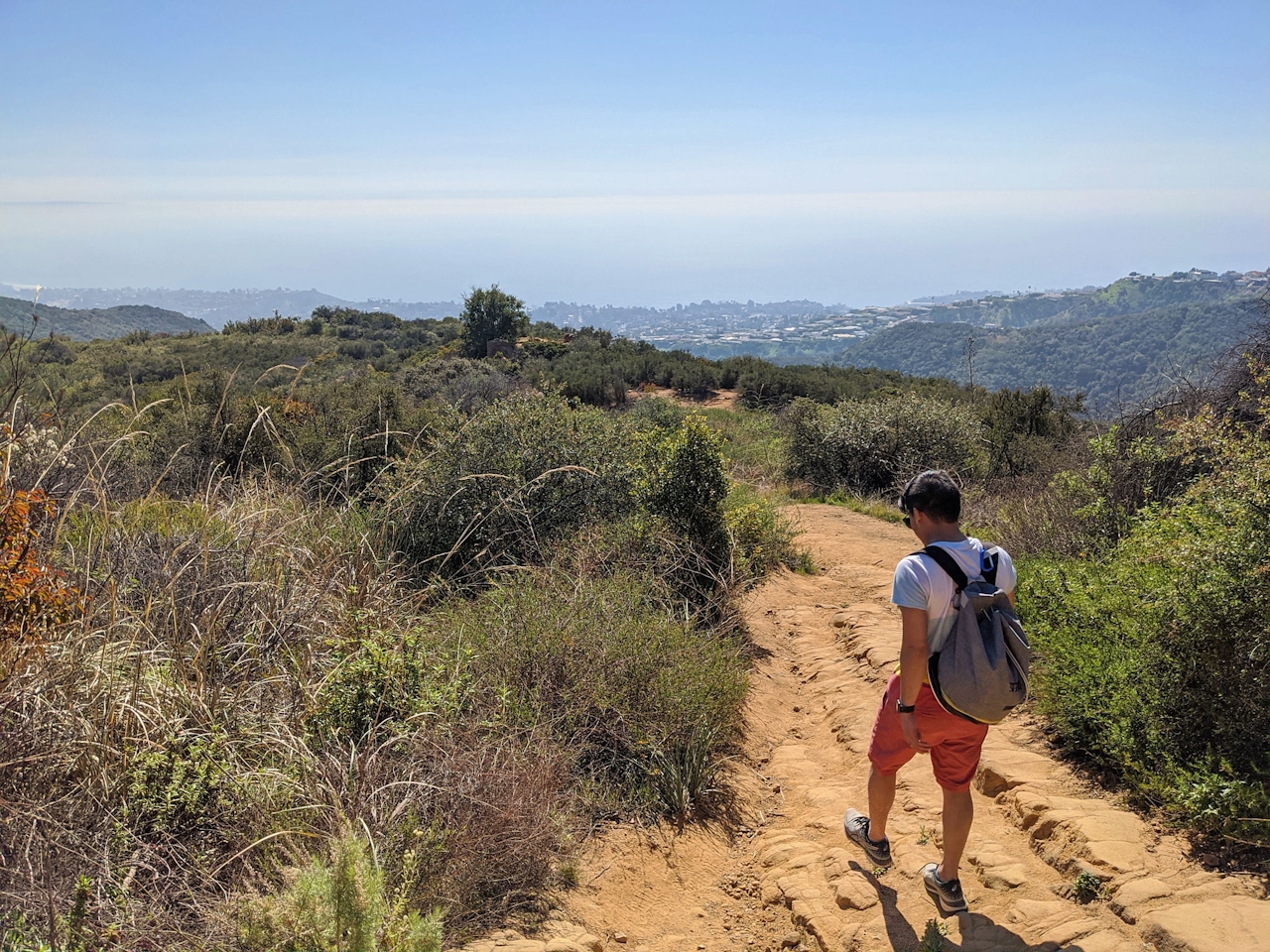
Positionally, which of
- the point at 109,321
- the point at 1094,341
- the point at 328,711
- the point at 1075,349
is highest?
the point at 1094,341

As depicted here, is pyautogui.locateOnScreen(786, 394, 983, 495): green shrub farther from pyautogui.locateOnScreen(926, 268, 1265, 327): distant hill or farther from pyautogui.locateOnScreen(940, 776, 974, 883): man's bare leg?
pyautogui.locateOnScreen(926, 268, 1265, 327): distant hill

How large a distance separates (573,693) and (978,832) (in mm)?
2182

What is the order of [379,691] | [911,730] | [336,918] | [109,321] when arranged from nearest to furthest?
[336,918] < [911,730] < [379,691] < [109,321]

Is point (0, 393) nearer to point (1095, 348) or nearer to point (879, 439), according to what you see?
point (879, 439)

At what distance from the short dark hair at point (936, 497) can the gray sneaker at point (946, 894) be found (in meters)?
1.52

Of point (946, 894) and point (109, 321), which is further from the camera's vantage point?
point (109, 321)

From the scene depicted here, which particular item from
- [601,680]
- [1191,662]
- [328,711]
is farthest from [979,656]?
[328,711]

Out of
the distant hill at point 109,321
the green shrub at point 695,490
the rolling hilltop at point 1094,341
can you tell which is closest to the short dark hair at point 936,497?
the green shrub at point 695,490

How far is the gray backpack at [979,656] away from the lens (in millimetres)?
2881

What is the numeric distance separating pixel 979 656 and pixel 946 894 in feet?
3.53

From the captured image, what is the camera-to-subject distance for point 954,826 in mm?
3137

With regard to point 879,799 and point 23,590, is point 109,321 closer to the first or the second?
point 23,590

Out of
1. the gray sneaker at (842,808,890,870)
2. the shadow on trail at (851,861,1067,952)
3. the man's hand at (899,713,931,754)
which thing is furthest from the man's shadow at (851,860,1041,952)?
the man's hand at (899,713,931,754)

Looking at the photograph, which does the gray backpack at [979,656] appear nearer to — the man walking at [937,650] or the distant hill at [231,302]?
the man walking at [937,650]
